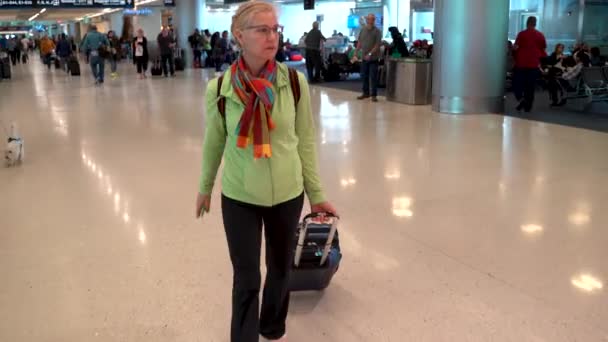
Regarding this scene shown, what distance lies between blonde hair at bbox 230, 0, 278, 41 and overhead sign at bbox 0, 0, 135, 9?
23532 mm

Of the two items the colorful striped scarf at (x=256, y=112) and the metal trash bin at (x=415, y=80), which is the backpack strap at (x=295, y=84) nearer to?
the colorful striped scarf at (x=256, y=112)

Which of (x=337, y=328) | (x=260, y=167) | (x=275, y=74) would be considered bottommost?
(x=337, y=328)

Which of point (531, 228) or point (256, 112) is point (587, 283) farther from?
point (256, 112)

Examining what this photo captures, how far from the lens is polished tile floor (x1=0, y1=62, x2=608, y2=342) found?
2.99m

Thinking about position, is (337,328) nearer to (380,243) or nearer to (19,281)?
(380,243)

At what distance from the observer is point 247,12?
211 cm

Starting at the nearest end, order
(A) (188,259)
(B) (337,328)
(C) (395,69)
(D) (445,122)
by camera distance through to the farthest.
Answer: (B) (337,328)
(A) (188,259)
(D) (445,122)
(C) (395,69)

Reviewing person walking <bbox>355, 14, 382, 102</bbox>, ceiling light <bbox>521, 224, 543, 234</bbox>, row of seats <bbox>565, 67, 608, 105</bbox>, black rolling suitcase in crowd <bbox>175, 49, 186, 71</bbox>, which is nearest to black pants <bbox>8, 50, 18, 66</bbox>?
black rolling suitcase in crowd <bbox>175, 49, 186, 71</bbox>

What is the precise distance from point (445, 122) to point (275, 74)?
7.70m

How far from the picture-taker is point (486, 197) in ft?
16.9

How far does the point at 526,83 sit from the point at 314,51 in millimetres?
7257

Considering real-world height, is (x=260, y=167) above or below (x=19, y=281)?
above

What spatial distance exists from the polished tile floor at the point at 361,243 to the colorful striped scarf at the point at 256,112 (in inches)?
44.0

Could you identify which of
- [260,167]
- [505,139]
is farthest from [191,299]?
[505,139]
